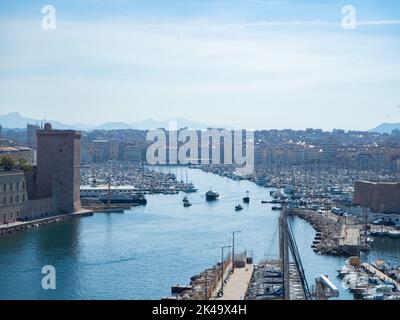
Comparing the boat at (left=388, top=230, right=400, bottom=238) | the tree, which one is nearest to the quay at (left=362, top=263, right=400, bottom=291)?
the boat at (left=388, top=230, right=400, bottom=238)

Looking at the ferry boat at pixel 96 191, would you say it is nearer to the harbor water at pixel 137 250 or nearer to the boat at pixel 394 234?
the harbor water at pixel 137 250

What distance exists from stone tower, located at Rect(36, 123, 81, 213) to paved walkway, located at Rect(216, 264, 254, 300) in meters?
4.51

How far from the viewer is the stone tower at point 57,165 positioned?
10.0m

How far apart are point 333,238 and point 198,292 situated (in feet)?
11.4

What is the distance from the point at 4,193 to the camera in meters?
8.72

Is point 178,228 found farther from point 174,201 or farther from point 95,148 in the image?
point 95,148

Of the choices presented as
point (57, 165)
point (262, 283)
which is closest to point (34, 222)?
point (57, 165)

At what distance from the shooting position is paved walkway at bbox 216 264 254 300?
4.77m

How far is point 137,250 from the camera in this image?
23.7 ft

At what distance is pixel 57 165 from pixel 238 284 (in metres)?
5.35

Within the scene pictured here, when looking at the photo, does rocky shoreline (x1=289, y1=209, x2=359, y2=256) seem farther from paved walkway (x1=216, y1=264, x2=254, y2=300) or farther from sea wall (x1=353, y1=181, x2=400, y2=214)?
paved walkway (x1=216, y1=264, x2=254, y2=300)

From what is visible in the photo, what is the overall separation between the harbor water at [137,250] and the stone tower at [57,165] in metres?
0.50

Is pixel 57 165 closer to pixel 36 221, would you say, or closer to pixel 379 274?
pixel 36 221

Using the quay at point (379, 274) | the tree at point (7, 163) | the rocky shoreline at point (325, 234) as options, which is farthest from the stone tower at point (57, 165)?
the quay at point (379, 274)
